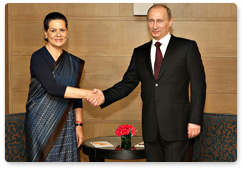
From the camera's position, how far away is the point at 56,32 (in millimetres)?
2217

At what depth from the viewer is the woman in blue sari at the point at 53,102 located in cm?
216

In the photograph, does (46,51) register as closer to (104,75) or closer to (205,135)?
(104,75)

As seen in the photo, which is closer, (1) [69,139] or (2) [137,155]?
(1) [69,139]

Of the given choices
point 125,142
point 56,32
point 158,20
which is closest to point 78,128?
point 125,142

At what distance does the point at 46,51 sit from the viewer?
7.32 ft

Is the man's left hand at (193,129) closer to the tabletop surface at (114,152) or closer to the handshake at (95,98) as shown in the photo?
the tabletop surface at (114,152)

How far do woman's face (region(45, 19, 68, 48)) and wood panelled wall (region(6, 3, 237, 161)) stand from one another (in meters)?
0.76

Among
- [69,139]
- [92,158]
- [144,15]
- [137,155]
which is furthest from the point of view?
[144,15]

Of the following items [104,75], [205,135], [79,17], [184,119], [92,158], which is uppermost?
[79,17]

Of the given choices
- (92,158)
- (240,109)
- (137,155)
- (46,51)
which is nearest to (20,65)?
(46,51)

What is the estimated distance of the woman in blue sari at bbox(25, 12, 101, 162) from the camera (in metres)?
Result: 2.16

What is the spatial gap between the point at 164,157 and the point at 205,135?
0.76 metres

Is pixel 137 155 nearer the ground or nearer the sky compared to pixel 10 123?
nearer the ground

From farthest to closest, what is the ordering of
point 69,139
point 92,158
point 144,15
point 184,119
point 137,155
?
point 144,15
point 92,158
point 137,155
point 69,139
point 184,119
